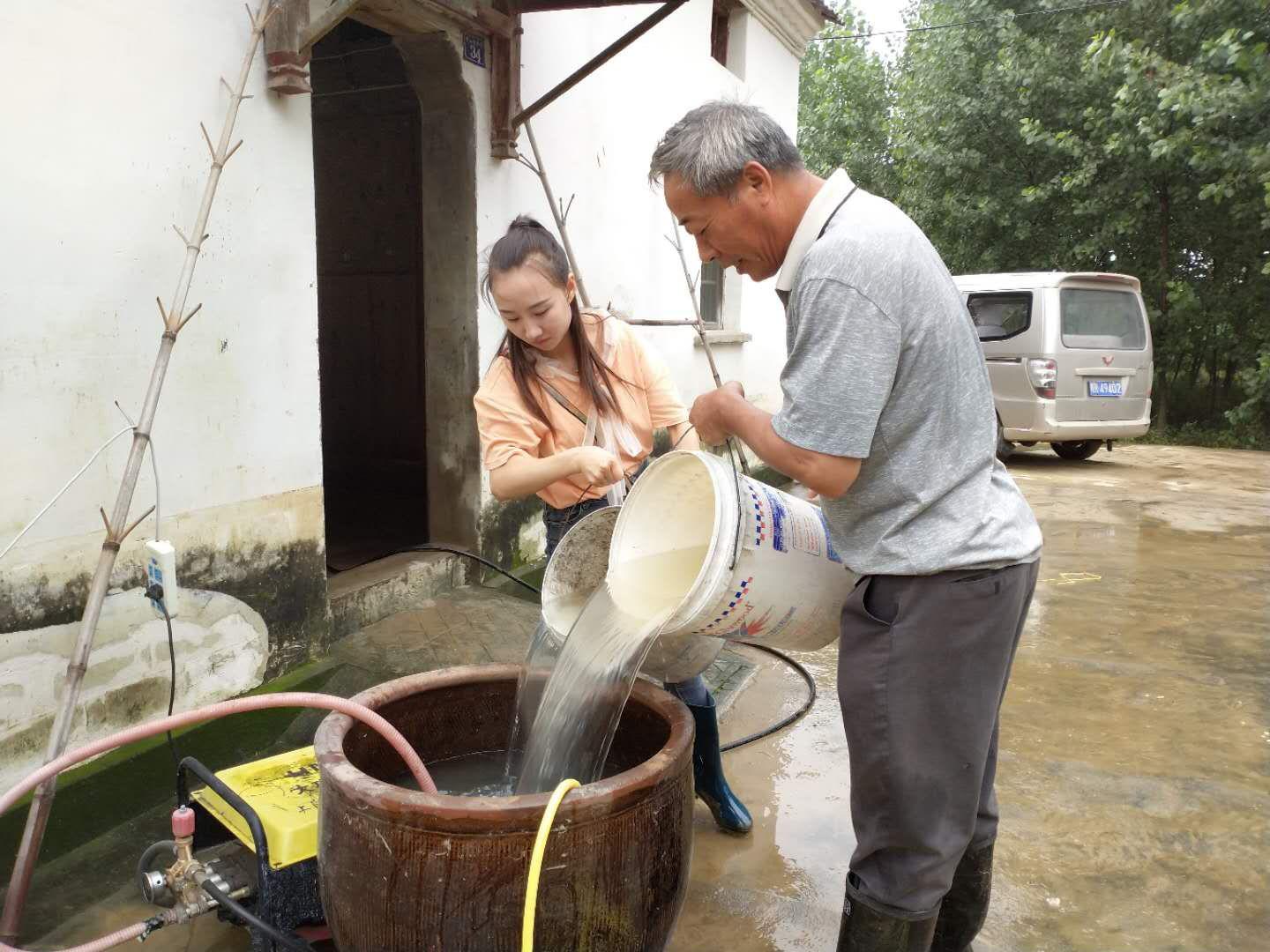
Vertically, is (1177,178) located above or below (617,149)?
above

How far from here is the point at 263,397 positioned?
3316 millimetres

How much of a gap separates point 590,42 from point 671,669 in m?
3.87

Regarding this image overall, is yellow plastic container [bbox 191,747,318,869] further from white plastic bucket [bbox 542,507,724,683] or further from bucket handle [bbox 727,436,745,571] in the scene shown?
bucket handle [bbox 727,436,745,571]

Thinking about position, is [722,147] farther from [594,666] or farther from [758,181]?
[594,666]

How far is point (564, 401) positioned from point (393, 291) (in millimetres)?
3627

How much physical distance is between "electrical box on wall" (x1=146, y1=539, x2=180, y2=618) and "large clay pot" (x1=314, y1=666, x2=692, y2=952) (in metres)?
0.95

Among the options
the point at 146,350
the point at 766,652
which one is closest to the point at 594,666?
the point at 146,350

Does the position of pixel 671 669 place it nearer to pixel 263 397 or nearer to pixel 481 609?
pixel 263 397

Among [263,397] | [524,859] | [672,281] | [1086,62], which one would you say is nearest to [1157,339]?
[1086,62]

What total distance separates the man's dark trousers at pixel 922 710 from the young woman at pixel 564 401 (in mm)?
729

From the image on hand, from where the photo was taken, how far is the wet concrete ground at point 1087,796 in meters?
2.45

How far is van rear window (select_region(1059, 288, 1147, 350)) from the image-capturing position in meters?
9.59

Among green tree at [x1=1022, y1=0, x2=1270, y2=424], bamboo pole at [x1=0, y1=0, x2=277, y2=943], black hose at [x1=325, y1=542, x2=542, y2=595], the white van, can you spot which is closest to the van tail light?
the white van

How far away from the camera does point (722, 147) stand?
169 cm
